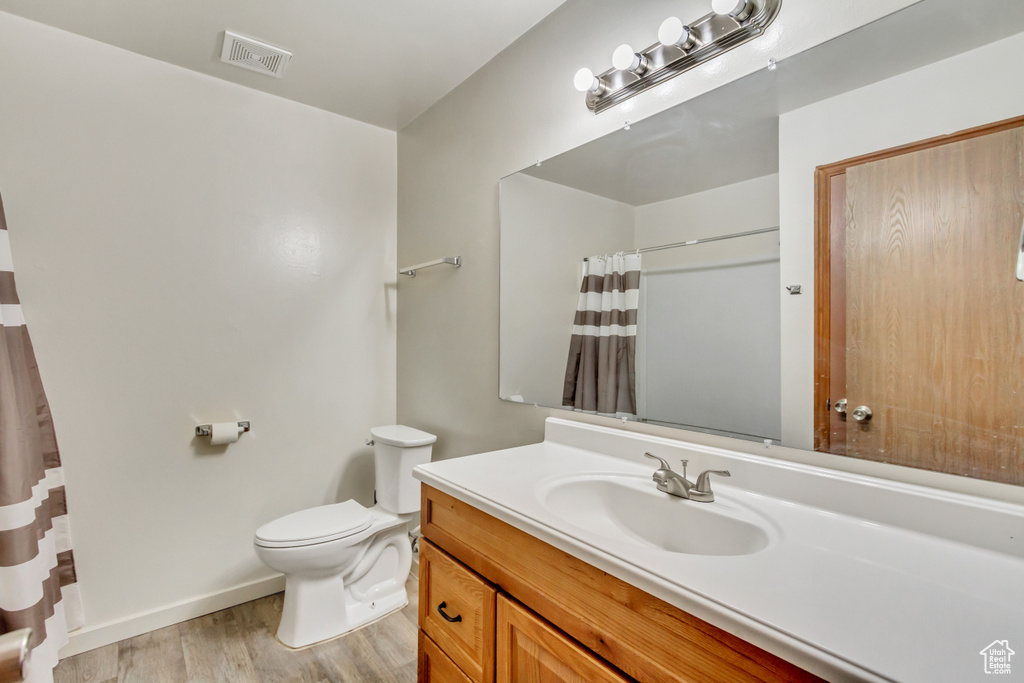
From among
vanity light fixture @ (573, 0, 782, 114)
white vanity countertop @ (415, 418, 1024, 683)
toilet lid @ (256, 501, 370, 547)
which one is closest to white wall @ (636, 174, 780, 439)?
white vanity countertop @ (415, 418, 1024, 683)

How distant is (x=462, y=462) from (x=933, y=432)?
1036 millimetres

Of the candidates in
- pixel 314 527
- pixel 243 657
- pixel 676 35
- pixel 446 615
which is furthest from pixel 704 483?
pixel 243 657

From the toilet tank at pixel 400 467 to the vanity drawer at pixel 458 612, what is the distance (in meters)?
0.78

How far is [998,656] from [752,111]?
1.08 meters

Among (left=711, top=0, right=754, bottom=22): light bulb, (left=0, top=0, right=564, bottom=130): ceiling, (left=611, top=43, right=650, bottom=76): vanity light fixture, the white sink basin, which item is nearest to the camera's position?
the white sink basin

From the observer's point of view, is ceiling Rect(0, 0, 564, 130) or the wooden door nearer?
the wooden door

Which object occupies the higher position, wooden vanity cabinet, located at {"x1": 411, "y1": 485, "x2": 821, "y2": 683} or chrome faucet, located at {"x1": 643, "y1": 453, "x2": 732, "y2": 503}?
chrome faucet, located at {"x1": 643, "y1": 453, "x2": 732, "y2": 503}

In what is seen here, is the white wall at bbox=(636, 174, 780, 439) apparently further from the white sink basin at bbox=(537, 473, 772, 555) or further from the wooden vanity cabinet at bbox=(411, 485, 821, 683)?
the wooden vanity cabinet at bbox=(411, 485, 821, 683)

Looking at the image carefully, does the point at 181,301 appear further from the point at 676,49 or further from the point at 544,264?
the point at 676,49

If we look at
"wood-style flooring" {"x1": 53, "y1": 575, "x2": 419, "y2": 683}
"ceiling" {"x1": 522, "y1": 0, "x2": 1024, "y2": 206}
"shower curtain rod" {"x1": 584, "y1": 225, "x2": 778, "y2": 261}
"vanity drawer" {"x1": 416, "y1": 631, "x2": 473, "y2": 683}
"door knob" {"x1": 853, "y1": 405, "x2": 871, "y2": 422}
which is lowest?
"wood-style flooring" {"x1": 53, "y1": 575, "x2": 419, "y2": 683}

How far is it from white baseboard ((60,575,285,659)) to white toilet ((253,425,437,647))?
39cm

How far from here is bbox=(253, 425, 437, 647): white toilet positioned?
172 cm

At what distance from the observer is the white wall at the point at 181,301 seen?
1.73 meters

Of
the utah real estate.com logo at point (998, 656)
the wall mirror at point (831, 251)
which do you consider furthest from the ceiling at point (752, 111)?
the utah real estate.com logo at point (998, 656)
